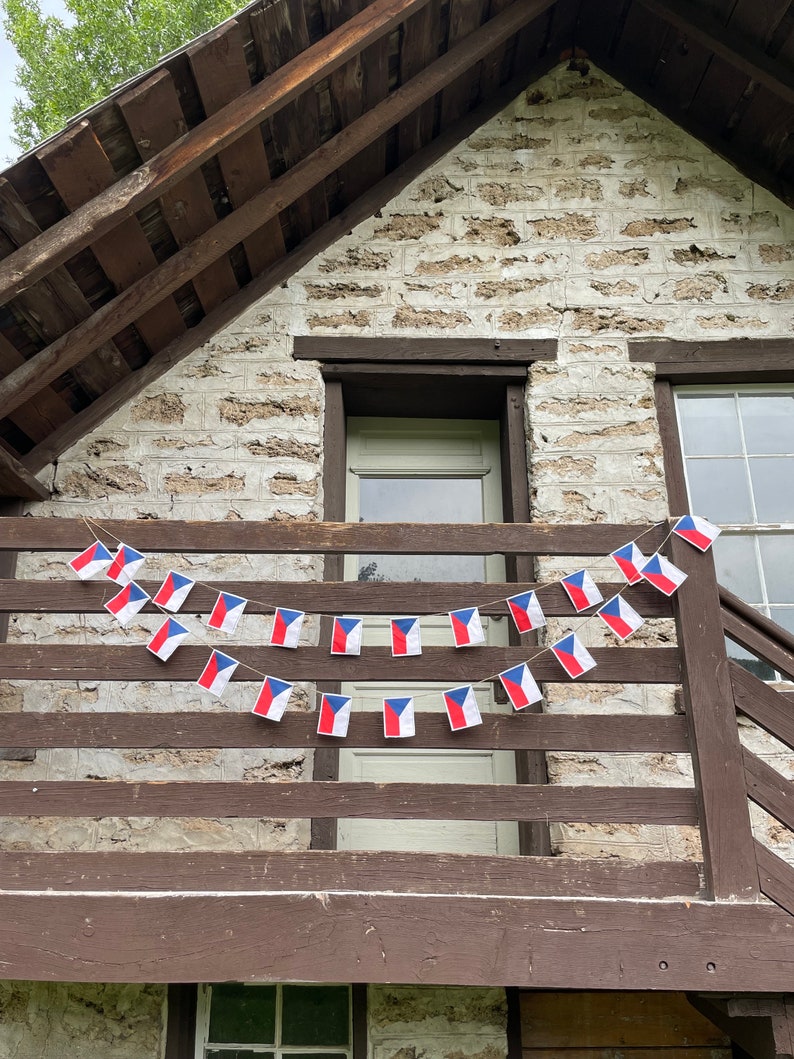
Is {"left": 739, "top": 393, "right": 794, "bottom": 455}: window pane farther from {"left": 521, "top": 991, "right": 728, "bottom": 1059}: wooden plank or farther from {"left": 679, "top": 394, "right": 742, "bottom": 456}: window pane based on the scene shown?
{"left": 521, "top": 991, "right": 728, "bottom": 1059}: wooden plank

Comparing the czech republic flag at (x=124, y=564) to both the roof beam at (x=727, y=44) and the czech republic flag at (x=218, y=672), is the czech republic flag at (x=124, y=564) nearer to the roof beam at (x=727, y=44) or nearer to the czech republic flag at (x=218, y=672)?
the czech republic flag at (x=218, y=672)

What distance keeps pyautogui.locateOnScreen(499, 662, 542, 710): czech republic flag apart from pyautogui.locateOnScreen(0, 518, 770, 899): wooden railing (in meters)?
0.04

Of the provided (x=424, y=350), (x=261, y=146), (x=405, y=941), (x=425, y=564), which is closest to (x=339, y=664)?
(x=405, y=941)

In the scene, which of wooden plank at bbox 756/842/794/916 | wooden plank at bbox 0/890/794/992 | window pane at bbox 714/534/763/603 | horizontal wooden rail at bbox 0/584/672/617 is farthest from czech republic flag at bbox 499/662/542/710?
window pane at bbox 714/534/763/603

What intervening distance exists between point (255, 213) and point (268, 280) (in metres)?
0.56

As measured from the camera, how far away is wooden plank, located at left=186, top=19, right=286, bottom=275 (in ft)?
11.4

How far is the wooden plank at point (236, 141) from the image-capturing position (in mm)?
3469

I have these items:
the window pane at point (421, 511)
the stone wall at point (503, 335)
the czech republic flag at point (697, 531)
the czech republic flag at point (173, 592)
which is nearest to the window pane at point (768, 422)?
the stone wall at point (503, 335)

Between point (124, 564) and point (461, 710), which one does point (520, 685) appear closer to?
point (461, 710)

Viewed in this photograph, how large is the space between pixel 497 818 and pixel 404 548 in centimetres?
90

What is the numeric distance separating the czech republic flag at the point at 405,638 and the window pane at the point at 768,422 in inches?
91.2

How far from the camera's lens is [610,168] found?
498 cm

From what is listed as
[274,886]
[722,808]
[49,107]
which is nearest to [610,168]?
[722,808]

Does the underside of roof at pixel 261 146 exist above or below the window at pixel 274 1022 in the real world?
above
